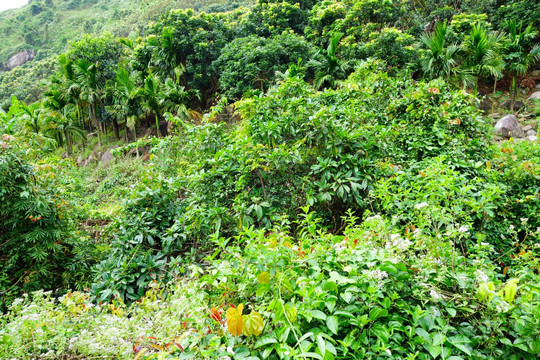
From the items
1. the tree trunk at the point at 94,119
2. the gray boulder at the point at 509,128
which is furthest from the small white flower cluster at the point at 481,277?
the tree trunk at the point at 94,119

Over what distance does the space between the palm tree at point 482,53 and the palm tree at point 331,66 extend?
149 inches

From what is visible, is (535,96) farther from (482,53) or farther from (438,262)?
(438,262)

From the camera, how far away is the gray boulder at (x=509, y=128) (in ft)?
27.6

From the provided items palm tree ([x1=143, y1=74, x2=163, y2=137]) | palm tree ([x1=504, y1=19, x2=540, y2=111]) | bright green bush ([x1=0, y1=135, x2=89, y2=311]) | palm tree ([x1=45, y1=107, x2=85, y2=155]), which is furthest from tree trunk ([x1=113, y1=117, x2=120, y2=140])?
palm tree ([x1=504, y1=19, x2=540, y2=111])

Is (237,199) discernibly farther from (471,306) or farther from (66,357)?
(471,306)

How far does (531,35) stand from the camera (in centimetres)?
955

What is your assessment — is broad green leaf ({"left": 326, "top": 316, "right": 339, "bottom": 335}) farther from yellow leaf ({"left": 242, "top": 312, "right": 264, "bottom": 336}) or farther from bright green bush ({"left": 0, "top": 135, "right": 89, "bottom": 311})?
bright green bush ({"left": 0, "top": 135, "right": 89, "bottom": 311})

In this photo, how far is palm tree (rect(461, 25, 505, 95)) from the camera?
356 inches

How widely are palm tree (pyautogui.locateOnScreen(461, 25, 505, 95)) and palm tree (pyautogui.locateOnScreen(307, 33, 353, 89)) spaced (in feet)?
12.4

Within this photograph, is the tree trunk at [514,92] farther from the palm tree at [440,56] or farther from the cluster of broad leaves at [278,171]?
the cluster of broad leaves at [278,171]

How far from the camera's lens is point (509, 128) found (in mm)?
8492

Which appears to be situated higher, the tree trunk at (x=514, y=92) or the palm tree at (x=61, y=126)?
the tree trunk at (x=514, y=92)

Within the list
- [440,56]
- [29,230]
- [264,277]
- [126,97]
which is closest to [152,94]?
[126,97]

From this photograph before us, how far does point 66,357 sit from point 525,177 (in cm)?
454
